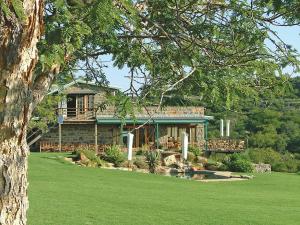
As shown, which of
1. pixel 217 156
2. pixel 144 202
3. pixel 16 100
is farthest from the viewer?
pixel 217 156

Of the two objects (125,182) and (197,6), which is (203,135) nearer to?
(125,182)

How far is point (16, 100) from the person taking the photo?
152 inches

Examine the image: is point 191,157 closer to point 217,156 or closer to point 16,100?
point 217,156

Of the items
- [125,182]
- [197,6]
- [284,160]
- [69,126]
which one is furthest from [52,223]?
[69,126]

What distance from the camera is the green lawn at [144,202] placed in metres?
10.8

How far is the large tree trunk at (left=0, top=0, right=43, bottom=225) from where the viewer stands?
12.3 ft

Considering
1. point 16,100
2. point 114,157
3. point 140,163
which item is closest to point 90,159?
point 114,157

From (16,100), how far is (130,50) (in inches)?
69.9

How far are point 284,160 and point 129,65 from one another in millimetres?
31692

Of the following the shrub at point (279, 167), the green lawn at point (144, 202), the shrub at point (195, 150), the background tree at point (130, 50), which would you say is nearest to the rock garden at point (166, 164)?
the shrub at point (279, 167)

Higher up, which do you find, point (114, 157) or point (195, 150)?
point (195, 150)

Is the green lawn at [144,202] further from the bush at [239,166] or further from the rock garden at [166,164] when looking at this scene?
the bush at [239,166]

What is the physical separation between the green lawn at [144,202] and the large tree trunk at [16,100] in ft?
19.6

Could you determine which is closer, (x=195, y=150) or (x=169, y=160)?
(x=169, y=160)
